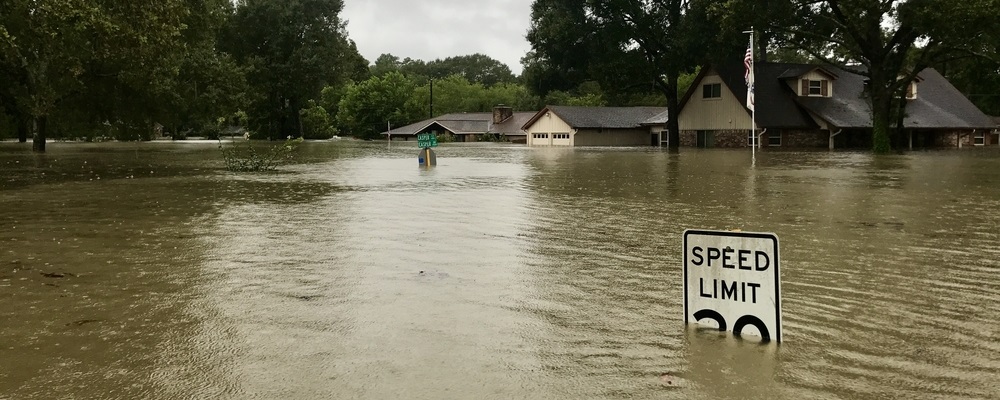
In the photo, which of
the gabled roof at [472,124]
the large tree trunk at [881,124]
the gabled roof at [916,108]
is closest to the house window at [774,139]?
the gabled roof at [916,108]

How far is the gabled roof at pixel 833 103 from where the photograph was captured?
2379 inches

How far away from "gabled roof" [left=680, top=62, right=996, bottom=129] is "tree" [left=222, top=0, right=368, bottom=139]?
4379cm

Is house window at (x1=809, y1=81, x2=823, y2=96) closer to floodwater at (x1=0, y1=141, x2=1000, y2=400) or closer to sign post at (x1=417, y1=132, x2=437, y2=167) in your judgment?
sign post at (x1=417, y1=132, x2=437, y2=167)

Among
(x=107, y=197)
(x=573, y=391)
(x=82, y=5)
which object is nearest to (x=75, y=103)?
(x=82, y=5)

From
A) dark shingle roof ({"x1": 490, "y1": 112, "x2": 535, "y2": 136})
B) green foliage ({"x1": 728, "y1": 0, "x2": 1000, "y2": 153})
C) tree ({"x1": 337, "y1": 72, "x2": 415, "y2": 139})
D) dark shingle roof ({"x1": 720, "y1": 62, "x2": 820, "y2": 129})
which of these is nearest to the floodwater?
green foliage ({"x1": 728, "y1": 0, "x2": 1000, "y2": 153})

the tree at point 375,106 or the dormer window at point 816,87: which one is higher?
the tree at point 375,106

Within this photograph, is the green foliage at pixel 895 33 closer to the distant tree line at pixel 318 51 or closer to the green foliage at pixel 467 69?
the distant tree line at pixel 318 51

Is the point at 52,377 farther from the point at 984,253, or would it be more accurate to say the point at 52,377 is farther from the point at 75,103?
the point at 75,103

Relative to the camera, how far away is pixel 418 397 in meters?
4.86

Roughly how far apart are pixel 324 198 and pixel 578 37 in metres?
49.8

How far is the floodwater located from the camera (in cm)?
517

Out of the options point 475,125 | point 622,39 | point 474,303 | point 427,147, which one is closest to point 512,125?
point 475,125

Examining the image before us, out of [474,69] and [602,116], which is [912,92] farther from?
[474,69]

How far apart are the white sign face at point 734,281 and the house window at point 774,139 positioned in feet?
188
